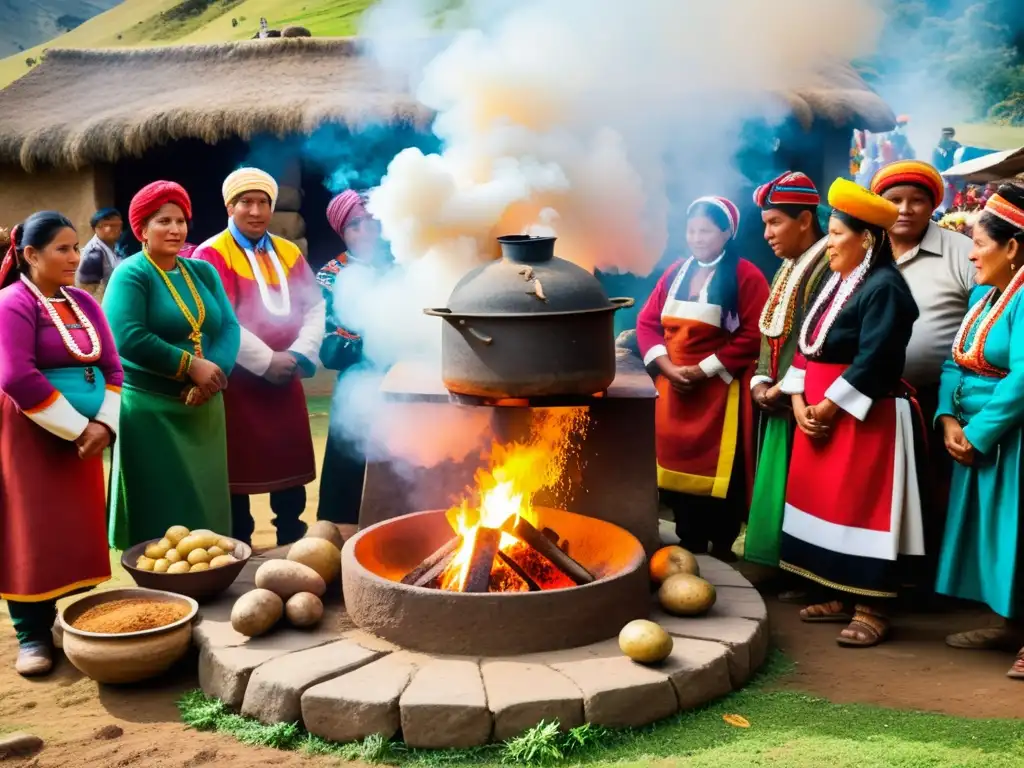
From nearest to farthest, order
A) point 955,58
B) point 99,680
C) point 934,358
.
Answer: point 99,680 → point 934,358 → point 955,58

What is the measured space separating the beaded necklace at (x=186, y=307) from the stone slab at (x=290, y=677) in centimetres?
172

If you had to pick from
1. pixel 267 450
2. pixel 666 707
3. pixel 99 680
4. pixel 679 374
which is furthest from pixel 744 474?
pixel 99 680

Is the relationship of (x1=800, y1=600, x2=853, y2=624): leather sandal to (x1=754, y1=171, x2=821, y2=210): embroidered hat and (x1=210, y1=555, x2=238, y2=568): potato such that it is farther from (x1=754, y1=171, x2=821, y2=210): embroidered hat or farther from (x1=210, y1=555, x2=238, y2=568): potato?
(x1=210, y1=555, x2=238, y2=568): potato

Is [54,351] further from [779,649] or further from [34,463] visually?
[779,649]

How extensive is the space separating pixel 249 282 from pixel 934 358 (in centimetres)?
340

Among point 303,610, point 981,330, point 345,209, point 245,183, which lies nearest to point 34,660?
point 303,610

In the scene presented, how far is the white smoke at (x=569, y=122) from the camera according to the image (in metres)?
4.58

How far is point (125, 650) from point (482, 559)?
1.35 m

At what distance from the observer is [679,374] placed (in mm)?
5113

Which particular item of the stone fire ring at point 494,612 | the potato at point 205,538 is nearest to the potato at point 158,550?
the potato at point 205,538

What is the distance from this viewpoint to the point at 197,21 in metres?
22.2

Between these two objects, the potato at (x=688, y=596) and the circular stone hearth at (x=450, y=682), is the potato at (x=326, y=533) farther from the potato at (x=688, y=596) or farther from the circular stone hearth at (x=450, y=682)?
the potato at (x=688, y=596)

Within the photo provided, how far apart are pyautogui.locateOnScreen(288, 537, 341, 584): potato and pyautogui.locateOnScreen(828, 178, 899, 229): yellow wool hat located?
2558mm

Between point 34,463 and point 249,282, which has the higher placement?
point 249,282
